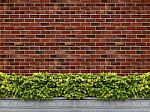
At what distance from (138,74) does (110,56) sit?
0.73 m

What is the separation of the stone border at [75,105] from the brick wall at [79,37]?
2.60ft

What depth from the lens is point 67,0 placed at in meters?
7.97

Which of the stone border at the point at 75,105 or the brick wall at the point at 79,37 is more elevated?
the brick wall at the point at 79,37

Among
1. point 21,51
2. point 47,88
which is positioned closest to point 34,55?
point 21,51

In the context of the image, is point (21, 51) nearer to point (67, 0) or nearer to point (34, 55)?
point (34, 55)

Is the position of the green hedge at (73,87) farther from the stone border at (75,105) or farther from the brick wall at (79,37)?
the brick wall at (79,37)

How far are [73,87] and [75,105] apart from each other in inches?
14.7

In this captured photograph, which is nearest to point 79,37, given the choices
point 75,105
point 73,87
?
point 73,87

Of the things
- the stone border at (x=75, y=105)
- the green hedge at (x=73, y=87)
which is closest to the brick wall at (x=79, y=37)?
the green hedge at (x=73, y=87)

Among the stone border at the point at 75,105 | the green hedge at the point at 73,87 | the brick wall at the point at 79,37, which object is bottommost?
the stone border at the point at 75,105

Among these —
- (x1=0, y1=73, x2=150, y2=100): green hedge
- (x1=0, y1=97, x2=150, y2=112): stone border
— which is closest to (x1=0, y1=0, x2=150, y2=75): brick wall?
(x1=0, y1=73, x2=150, y2=100): green hedge

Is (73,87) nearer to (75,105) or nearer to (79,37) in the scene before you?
(75,105)

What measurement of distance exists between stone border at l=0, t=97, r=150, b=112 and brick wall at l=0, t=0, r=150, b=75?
2.60 ft

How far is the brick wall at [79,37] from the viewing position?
794 centimetres
